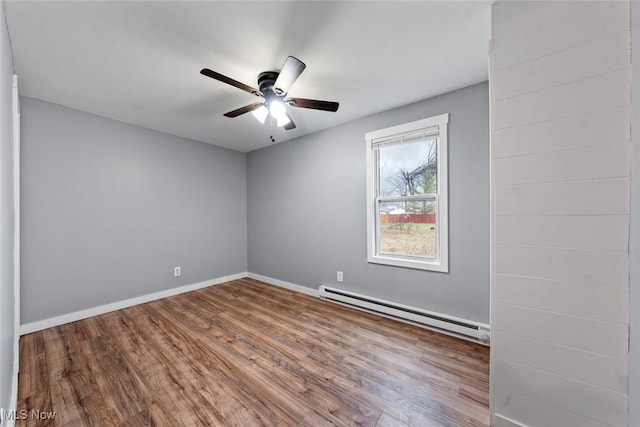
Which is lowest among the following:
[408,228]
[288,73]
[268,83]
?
[408,228]

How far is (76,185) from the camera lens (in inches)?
109

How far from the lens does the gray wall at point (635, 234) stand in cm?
103

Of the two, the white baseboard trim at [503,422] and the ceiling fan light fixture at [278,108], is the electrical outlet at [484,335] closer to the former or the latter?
the white baseboard trim at [503,422]

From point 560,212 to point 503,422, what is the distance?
3.98 feet

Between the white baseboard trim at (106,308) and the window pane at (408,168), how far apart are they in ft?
10.6

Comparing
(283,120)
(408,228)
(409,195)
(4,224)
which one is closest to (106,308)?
(4,224)

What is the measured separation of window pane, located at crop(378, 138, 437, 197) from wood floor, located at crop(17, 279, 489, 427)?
1.52 m

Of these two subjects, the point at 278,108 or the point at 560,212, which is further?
the point at 278,108

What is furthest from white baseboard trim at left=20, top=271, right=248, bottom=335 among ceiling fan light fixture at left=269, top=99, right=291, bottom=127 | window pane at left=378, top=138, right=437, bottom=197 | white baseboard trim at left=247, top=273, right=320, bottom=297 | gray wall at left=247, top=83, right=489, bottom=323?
window pane at left=378, top=138, right=437, bottom=197

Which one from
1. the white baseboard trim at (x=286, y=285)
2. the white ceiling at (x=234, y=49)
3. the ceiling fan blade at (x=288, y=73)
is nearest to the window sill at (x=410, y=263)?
the white baseboard trim at (x=286, y=285)

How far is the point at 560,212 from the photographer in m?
1.20

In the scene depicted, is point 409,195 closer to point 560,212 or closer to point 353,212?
point 353,212

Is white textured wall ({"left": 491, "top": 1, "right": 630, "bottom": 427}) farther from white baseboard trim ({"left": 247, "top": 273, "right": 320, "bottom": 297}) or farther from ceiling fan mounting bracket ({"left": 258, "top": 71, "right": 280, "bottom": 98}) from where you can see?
white baseboard trim ({"left": 247, "top": 273, "right": 320, "bottom": 297})

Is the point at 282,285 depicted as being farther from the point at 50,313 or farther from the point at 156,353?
the point at 50,313
